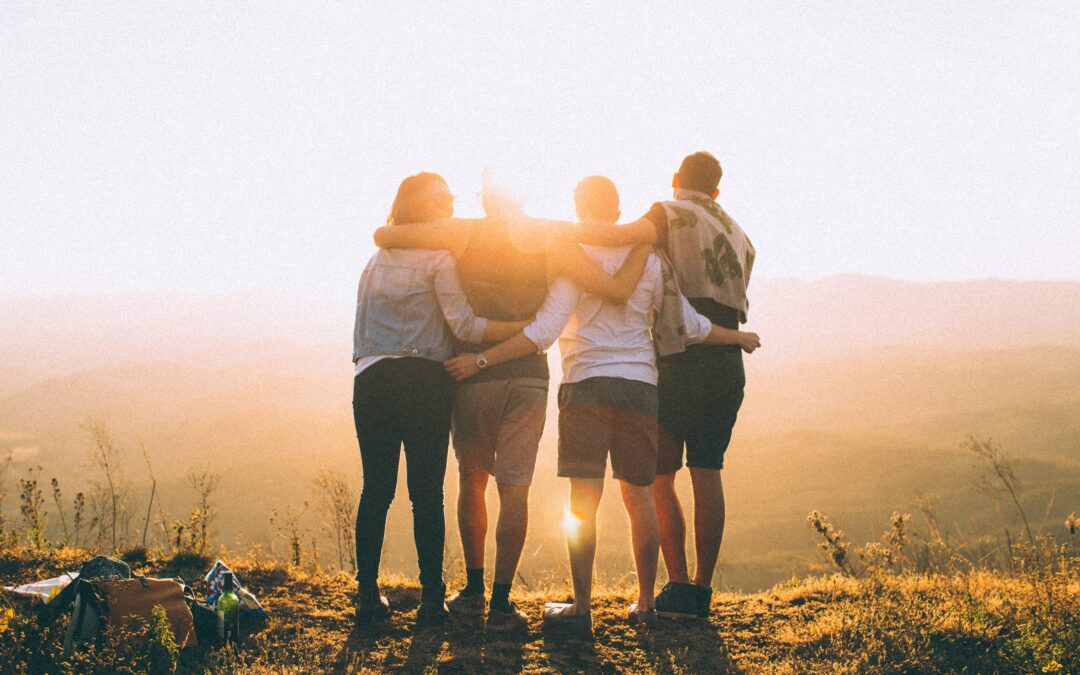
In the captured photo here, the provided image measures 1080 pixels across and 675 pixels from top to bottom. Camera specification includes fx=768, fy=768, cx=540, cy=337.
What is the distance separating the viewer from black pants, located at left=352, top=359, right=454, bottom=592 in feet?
13.1

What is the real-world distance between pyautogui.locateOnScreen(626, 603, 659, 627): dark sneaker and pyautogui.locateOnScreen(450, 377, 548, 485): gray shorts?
0.97 m

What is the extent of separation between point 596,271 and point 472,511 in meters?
1.51

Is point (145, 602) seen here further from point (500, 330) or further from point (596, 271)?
point (596, 271)

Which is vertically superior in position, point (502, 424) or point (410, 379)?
point (410, 379)

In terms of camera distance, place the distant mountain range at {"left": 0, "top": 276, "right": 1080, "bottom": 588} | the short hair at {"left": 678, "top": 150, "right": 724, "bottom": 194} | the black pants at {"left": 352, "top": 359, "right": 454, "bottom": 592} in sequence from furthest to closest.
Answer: the distant mountain range at {"left": 0, "top": 276, "right": 1080, "bottom": 588} → the short hair at {"left": 678, "top": 150, "right": 724, "bottom": 194} → the black pants at {"left": 352, "top": 359, "right": 454, "bottom": 592}

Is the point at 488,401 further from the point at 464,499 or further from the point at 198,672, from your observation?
the point at 198,672

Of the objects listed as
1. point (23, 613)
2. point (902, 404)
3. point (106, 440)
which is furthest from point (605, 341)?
point (902, 404)

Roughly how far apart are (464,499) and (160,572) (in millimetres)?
2195

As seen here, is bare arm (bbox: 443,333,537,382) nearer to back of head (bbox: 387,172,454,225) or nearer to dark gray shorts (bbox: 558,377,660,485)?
dark gray shorts (bbox: 558,377,660,485)

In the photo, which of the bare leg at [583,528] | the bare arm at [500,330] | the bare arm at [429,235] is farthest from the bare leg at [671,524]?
the bare arm at [429,235]

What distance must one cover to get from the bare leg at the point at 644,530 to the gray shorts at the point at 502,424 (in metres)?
0.57

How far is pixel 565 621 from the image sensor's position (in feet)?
13.7

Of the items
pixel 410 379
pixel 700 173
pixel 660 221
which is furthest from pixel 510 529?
pixel 700 173

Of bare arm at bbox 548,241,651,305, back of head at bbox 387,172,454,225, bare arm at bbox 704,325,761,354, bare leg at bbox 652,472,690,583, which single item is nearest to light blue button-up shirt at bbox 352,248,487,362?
back of head at bbox 387,172,454,225
